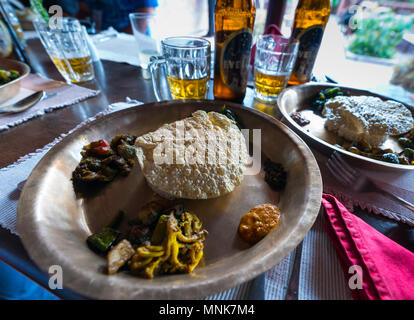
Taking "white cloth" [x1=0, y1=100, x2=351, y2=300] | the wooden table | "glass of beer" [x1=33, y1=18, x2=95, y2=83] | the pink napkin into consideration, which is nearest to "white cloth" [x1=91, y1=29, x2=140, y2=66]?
the wooden table

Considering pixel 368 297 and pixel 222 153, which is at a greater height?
pixel 222 153

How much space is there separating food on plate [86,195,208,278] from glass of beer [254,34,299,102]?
939 millimetres

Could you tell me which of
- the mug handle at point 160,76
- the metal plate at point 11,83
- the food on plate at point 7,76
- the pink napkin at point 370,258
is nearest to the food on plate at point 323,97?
the pink napkin at point 370,258

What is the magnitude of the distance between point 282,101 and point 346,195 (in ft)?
1.74

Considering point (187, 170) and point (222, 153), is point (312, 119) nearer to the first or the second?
point (222, 153)

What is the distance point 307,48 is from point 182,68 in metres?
0.72

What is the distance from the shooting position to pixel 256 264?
0.44 metres

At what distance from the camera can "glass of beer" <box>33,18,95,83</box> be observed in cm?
130

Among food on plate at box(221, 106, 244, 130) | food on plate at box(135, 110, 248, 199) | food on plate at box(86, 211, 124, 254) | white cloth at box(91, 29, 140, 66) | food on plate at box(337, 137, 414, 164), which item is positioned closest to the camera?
food on plate at box(86, 211, 124, 254)

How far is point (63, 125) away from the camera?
3.49 feet

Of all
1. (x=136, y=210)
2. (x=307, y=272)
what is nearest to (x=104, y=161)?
(x=136, y=210)

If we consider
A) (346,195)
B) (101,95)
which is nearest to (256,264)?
(346,195)

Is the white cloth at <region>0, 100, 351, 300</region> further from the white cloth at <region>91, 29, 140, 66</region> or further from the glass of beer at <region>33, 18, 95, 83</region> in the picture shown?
the white cloth at <region>91, 29, 140, 66</region>

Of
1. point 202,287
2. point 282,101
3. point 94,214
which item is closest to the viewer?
point 202,287
